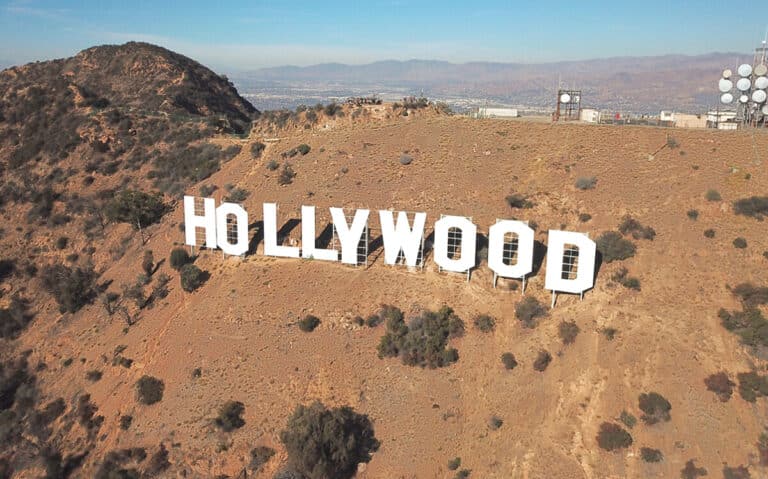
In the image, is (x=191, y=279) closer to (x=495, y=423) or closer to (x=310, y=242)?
(x=310, y=242)

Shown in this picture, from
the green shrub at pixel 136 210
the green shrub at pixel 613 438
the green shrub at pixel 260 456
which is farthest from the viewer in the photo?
the green shrub at pixel 136 210

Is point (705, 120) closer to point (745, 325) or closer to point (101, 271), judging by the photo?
point (745, 325)

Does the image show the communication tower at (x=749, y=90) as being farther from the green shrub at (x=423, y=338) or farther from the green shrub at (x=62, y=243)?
the green shrub at (x=62, y=243)

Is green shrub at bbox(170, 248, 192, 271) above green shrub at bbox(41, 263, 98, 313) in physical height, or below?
above

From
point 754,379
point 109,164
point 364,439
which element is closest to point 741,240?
point 754,379

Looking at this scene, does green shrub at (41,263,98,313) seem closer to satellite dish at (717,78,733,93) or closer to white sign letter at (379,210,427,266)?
white sign letter at (379,210,427,266)

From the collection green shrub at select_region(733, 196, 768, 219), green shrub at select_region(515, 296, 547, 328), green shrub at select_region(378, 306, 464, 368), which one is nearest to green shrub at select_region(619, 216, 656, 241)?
green shrub at select_region(733, 196, 768, 219)

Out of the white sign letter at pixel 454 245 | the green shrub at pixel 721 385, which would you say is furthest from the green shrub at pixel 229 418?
the green shrub at pixel 721 385
